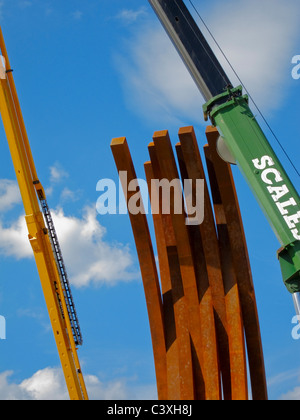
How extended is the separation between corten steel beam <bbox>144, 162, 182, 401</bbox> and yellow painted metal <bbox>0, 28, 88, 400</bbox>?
209 centimetres

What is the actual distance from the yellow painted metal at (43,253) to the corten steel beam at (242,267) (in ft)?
13.1

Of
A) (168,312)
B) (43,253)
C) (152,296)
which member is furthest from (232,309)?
(43,253)

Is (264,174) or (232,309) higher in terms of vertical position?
(232,309)

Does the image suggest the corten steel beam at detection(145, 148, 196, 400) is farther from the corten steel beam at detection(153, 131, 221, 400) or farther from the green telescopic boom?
the green telescopic boom

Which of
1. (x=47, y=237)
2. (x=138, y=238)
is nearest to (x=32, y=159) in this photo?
(x=47, y=237)

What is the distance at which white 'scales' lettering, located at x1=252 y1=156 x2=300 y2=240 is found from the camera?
980cm

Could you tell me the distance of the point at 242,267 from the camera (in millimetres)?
14492

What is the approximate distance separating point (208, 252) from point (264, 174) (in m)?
4.70

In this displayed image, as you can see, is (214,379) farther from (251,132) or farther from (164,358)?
(251,132)

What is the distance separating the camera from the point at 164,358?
14.5 meters

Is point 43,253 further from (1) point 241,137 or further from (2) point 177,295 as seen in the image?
(1) point 241,137

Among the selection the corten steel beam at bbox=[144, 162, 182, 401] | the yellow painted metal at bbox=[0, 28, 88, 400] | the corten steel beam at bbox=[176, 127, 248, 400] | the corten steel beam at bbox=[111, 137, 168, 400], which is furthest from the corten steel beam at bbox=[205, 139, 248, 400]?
the yellow painted metal at bbox=[0, 28, 88, 400]

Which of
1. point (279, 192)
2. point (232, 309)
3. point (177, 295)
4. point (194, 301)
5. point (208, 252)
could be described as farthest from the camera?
point (177, 295)

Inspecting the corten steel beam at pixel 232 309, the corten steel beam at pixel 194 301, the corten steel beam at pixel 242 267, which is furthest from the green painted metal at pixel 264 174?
the corten steel beam at pixel 232 309
